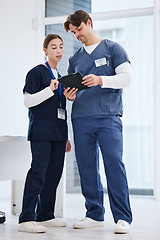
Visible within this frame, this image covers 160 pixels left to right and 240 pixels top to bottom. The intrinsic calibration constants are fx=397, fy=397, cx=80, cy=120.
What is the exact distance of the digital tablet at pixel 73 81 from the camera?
2.22m

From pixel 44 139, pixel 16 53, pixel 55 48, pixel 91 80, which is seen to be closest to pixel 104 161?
pixel 44 139

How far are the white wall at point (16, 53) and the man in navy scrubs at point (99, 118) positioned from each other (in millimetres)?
1981

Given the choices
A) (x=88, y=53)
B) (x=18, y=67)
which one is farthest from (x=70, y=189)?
(x=88, y=53)

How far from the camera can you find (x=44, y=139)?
2320 millimetres

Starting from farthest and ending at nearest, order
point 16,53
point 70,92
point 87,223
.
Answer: point 16,53
point 87,223
point 70,92

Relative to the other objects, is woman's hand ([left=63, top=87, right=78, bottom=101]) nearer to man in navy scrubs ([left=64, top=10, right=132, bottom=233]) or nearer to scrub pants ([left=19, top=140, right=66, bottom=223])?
man in navy scrubs ([left=64, top=10, right=132, bottom=233])

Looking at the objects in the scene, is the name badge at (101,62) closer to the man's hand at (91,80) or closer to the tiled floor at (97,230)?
the man's hand at (91,80)

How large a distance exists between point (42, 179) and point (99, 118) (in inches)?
19.3

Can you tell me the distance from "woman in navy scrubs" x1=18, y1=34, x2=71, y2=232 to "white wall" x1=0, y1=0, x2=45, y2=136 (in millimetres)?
1882

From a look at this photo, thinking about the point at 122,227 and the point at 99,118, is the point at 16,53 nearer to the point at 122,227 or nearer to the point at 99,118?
the point at 99,118

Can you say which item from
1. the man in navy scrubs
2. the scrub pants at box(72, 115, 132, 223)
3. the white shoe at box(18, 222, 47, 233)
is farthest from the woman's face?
the white shoe at box(18, 222, 47, 233)

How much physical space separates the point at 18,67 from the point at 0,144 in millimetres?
2109

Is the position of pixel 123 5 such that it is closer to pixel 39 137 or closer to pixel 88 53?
pixel 88 53

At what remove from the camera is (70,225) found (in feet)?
8.45
